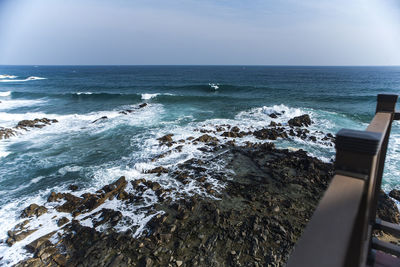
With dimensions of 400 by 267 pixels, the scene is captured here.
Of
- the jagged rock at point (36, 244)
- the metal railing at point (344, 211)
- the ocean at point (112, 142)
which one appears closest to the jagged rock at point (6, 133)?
the ocean at point (112, 142)

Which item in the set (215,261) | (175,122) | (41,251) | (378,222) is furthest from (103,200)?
(175,122)

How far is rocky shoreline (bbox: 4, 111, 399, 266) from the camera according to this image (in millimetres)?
5566

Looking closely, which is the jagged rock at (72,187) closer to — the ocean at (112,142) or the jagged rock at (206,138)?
the ocean at (112,142)

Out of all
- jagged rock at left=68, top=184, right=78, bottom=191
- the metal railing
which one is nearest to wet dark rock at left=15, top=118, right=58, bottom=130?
jagged rock at left=68, top=184, right=78, bottom=191

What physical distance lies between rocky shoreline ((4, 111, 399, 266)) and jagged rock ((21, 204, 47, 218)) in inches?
1.3

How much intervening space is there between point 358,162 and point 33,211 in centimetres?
967

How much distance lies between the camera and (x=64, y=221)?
697 cm

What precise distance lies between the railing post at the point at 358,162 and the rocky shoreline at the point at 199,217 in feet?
16.1

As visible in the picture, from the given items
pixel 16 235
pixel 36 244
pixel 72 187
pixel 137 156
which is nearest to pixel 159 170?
pixel 137 156

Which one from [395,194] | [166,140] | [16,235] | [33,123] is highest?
[33,123]

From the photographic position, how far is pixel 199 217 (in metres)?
6.84

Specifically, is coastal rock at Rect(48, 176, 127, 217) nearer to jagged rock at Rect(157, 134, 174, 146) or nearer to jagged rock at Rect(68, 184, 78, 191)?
jagged rock at Rect(68, 184, 78, 191)

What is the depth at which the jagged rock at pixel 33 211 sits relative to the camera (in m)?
7.35

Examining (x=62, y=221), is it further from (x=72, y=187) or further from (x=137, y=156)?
(x=137, y=156)
